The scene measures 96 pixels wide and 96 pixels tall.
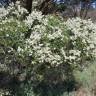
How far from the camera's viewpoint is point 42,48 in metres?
9.23

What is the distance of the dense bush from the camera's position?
9.21 m

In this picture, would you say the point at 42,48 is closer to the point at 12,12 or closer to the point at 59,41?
the point at 59,41

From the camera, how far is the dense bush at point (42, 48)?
9211mm

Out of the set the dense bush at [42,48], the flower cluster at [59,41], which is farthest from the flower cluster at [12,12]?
the flower cluster at [59,41]

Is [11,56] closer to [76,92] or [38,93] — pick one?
[38,93]

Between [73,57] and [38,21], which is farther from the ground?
[38,21]

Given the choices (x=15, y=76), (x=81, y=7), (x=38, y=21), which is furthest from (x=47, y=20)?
(x=81, y=7)

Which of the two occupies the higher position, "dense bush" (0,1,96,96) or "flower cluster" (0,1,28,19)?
"flower cluster" (0,1,28,19)

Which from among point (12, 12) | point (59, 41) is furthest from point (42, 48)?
point (12, 12)

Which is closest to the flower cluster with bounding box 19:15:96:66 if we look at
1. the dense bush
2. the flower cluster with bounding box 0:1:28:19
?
the dense bush

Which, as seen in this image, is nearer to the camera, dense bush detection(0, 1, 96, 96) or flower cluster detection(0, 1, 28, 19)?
dense bush detection(0, 1, 96, 96)

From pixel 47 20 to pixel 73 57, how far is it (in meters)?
1.13

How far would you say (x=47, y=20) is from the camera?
974cm

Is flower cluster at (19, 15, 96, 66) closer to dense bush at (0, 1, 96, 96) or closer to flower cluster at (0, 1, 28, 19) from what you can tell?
dense bush at (0, 1, 96, 96)
